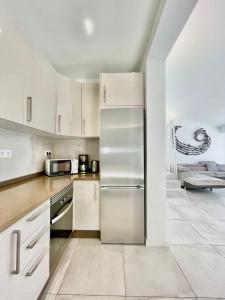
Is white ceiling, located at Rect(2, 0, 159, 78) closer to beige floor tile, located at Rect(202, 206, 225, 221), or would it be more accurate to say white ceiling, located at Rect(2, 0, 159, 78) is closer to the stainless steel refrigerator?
the stainless steel refrigerator

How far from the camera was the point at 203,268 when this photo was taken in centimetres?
181

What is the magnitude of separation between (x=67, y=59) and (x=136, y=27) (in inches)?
43.8

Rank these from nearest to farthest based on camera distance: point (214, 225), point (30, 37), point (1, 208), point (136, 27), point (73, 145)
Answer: point (1, 208) → point (136, 27) → point (30, 37) → point (214, 225) → point (73, 145)

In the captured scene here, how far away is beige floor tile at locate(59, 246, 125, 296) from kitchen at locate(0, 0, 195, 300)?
14 centimetres

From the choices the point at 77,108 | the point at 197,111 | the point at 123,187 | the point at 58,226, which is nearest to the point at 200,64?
the point at 77,108

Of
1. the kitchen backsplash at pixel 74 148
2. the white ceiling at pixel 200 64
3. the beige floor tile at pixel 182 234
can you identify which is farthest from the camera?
the kitchen backsplash at pixel 74 148

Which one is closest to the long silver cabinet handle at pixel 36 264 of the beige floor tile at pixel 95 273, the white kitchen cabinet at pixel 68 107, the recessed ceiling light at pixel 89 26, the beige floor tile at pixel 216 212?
the beige floor tile at pixel 95 273

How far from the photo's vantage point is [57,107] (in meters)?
2.52

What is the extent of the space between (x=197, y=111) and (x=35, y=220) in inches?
256

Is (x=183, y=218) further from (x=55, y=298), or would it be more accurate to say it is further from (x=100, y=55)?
(x=100, y=55)

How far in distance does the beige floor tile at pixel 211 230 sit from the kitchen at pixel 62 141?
985mm

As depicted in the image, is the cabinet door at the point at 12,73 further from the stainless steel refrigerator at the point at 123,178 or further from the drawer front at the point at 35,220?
the stainless steel refrigerator at the point at 123,178

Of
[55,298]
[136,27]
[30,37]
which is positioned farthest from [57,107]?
[55,298]

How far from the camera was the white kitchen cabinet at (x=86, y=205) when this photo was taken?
7.73 feet
